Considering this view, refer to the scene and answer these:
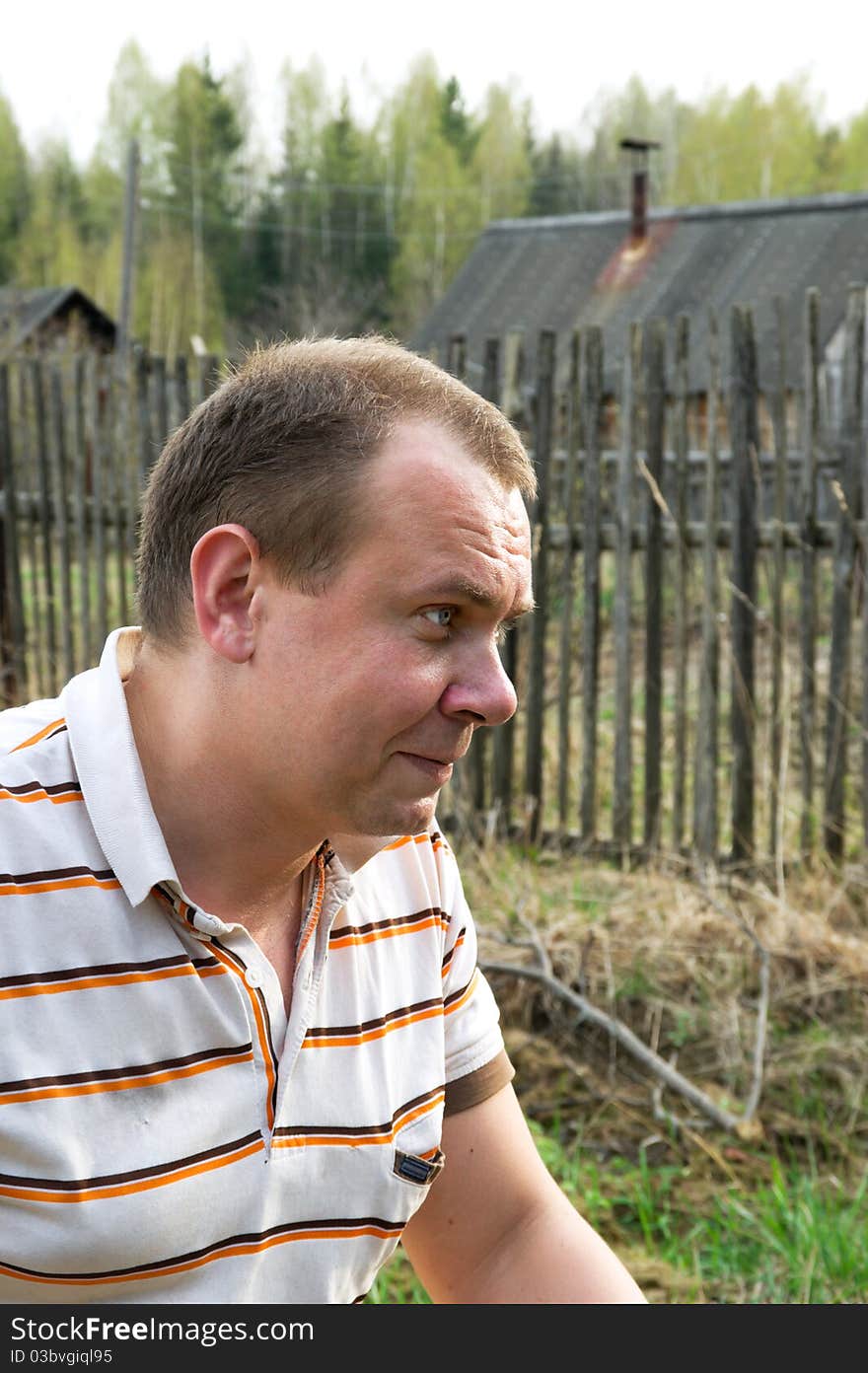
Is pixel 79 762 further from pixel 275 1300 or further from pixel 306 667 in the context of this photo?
pixel 275 1300

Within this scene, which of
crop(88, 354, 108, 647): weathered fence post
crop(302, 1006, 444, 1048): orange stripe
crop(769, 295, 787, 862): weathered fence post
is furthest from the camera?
crop(88, 354, 108, 647): weathered fence post

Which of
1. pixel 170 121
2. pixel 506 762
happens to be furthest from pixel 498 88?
pixel 506 762

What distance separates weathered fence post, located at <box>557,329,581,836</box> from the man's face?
386cm

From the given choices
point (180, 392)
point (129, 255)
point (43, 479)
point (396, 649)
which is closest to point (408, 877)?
point (396, 649)

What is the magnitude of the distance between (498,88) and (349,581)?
179 ft

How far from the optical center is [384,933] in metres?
1.55

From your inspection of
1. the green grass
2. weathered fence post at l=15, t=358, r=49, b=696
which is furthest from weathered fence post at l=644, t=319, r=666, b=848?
A: weathered fence post at l=15, t=358, r=49, b=696

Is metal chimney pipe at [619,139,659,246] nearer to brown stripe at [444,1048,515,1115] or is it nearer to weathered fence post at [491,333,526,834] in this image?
weathered fence post at [491,333,526,834]

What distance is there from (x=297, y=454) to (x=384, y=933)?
544 millimetres

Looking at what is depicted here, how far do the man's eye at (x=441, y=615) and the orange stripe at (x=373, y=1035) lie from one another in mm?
441

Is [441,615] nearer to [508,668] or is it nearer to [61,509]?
[508,668]

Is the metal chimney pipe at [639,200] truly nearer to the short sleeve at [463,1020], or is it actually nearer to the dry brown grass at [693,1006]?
the dry brown grass at [693,1006]

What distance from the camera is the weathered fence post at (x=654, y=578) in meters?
4.98

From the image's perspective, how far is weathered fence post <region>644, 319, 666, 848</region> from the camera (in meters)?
4.98
